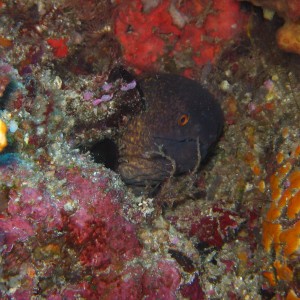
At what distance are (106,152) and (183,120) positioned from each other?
1.00m

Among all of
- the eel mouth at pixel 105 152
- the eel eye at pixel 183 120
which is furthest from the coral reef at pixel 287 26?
the eel mouth at pixel 105 152

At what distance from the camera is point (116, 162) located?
4.00 m

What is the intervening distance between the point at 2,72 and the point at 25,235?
1.39 meters

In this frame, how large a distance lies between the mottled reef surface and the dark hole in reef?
2 cm

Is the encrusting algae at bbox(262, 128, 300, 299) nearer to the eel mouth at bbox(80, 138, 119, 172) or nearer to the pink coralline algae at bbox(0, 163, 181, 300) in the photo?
the pink coralline algae at bbox(0, 163, 181, 300)

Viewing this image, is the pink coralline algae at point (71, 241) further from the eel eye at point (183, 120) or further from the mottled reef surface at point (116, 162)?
the eel eye at point (183, 120)

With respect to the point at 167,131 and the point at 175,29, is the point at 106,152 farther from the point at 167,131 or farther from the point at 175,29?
the point at 175,29

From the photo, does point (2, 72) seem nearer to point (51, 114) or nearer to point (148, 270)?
point (51, 114)

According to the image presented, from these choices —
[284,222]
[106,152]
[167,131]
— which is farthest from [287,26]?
[106,152]

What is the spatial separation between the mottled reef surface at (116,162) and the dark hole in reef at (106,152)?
0.8 inches

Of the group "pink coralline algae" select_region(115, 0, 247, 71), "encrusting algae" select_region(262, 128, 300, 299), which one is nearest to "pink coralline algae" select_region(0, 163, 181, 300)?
"encrusting algae" select_region(262, 128, 300, 299)

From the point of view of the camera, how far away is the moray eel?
149 inches

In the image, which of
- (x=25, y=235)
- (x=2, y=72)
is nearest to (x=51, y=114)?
(x=2, y=72)

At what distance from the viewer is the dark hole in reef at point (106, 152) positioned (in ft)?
11.5
